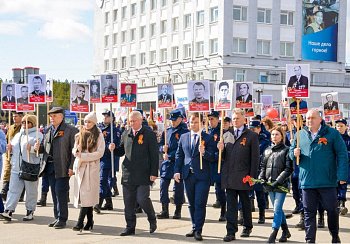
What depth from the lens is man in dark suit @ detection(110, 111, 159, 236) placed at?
35.0 ft

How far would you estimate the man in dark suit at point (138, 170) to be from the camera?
10664 millimetres

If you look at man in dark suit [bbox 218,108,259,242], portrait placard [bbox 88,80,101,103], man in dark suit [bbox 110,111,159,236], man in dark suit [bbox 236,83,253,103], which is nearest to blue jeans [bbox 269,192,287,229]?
man in dark suit [bbox 218,108,259,242]

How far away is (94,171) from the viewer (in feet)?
36.0

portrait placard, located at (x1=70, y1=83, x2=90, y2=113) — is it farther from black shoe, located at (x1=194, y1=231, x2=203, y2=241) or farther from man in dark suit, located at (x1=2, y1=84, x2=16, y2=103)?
black shoe, located at (x1=194, y1=231, x2=203, y2=241)

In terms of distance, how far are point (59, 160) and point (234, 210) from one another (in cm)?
331

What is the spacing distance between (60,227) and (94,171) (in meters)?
1.21

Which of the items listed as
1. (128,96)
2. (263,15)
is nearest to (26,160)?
(128,96)

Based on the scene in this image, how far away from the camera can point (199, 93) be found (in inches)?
476

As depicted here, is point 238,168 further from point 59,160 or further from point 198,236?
point 59,160

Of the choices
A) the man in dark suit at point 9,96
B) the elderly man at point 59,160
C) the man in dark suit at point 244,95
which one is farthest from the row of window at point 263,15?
the elderly man at point 59,160

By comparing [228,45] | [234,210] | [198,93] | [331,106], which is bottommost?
[234,210]

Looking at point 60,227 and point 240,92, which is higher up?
point 240,92

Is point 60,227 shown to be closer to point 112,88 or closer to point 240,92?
point 112,88

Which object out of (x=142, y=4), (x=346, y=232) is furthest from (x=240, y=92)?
(x=142, y=4)
